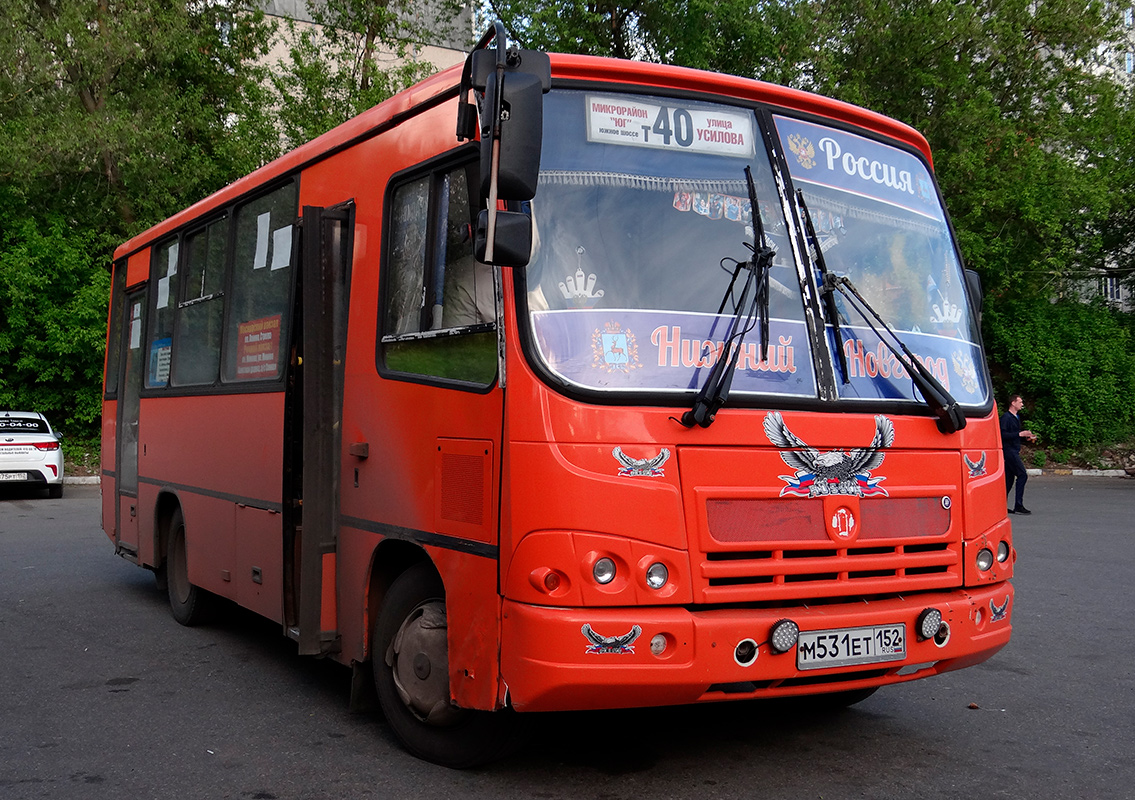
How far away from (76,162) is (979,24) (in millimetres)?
21887

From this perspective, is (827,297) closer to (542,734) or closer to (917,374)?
(917,374)

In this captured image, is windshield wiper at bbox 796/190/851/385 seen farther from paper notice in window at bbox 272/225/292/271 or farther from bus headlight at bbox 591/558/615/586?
paper notice in window at bbox 272/225/292/271

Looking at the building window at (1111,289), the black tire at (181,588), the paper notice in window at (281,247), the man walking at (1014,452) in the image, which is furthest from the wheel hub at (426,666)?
the building window at (1111,289)

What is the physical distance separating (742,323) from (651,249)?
47 centimetres

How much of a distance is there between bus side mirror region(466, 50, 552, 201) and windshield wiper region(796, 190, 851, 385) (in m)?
1.38

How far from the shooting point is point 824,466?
4.67m

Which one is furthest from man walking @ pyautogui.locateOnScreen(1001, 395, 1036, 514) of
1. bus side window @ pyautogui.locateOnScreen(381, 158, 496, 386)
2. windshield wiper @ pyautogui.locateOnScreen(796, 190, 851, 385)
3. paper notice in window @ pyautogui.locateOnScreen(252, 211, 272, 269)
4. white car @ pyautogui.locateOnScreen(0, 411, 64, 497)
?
white car @ pyautogui.locateOnScreen(0, 411, 64, 497)

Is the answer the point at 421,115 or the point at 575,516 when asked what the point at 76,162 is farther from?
the point at 575,516

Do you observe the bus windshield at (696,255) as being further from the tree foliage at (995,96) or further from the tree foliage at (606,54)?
the tree foliage at (995,96)

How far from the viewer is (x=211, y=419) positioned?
25.4ft

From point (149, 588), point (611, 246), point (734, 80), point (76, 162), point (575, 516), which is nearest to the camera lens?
point (575, 516)

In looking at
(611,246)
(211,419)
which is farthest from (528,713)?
(211,419)

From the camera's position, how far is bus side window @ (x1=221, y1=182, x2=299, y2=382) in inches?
264

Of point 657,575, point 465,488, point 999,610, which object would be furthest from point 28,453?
point 999,610
